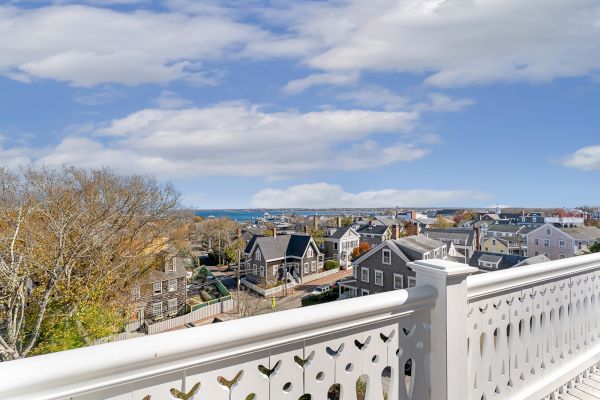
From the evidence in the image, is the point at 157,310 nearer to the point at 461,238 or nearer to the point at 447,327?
the point at 447,327

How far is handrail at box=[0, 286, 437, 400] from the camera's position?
906mm

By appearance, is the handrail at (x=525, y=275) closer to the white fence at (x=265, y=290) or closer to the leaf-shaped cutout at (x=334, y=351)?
the leaf-shaped cutout at (x=334, y=351)

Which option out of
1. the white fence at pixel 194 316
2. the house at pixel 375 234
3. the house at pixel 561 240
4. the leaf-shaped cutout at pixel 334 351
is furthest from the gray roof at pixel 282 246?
the leaf-shaped cutout at pixel 334 351

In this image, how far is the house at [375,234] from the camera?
3447cm

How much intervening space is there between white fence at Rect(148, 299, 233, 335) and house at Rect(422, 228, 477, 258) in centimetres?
1735

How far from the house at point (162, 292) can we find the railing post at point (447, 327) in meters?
17.0

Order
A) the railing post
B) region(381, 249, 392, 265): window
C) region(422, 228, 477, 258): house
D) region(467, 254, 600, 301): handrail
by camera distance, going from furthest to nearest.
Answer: region(422, 228, 477, 258): house
region(381, 249, 392, 265): window
region(467, 254, 600, 301): handrail
the railing post

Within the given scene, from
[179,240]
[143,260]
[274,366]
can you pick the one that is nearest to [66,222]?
[143,260]

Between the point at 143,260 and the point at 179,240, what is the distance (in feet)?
11.2

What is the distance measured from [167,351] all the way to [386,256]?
17160mm

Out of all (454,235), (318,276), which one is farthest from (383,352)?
(454,235)

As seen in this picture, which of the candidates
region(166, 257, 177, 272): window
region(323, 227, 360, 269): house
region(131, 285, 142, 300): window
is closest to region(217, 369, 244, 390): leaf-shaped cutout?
region(131, 285, 142, 300): window

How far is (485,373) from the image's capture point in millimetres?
2092

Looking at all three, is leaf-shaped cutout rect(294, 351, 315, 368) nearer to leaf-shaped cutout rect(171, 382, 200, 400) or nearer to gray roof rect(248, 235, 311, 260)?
leaf-shaped cutout rect(171, 382, 200, 400)
